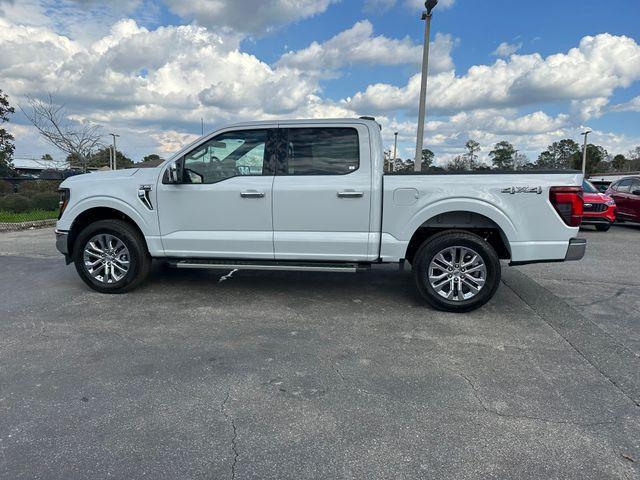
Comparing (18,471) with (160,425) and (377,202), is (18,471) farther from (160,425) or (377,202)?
(377,202)

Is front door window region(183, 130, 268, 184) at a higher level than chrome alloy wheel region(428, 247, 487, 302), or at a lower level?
higher

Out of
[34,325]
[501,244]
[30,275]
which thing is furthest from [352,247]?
[30,275]

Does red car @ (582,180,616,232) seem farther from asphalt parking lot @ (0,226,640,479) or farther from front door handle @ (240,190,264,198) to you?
front door handle @ (240,190,264,198)

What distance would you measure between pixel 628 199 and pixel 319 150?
12361 mm

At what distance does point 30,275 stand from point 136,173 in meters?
2.77

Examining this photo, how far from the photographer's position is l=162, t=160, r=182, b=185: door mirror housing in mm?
4961

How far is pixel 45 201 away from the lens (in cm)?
1357

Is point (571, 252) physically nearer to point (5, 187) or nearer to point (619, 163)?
point (5, 187)

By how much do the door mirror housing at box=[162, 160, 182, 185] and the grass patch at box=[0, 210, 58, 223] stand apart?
373 inches

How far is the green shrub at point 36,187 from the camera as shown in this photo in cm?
1425

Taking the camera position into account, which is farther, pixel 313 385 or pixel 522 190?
pixel 522 190

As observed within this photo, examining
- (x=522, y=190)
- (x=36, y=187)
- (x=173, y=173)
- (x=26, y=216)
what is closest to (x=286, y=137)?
(x=173, y=173)

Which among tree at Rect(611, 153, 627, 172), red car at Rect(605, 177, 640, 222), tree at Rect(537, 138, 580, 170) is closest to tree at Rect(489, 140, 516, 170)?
tree at Rect(537, 138, 580, 170)

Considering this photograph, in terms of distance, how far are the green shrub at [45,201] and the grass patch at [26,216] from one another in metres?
0.28
